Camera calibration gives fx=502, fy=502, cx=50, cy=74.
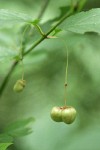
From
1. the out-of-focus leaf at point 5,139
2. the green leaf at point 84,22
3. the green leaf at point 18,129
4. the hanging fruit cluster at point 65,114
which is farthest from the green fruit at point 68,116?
the green leaf at point 84,22

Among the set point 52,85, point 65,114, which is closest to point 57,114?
point 65,114

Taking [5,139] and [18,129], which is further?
[18,129]

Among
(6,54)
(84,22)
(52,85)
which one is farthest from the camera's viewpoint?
(52,85)

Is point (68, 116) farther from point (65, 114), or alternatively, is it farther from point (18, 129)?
point (18, 129)

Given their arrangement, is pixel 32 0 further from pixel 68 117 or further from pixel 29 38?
pixel 68 117

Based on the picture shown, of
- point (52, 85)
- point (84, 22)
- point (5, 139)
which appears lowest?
point (5, 139)

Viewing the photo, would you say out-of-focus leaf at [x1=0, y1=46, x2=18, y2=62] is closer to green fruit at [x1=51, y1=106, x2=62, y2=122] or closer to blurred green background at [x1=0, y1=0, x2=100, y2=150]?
green fruit at [x1=51, y1=106, x2=62, y2=122]

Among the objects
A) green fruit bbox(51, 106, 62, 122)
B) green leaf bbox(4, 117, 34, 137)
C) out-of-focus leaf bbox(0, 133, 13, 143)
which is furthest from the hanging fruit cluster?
out-of-focus leaf bbox(0, 133, 13, 143)
